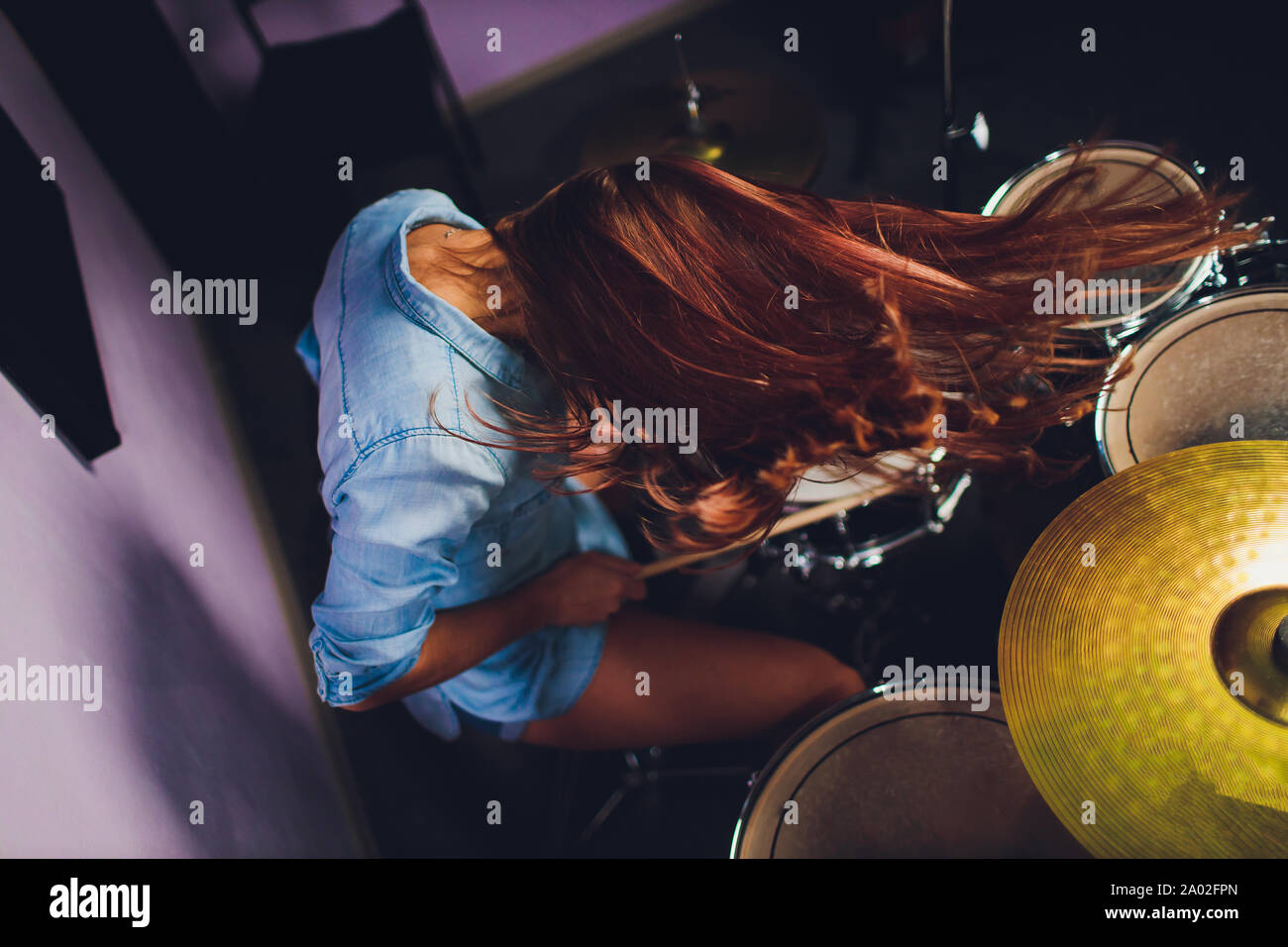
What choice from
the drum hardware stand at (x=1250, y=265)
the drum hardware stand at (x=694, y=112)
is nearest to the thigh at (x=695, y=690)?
the drum hardware stand at (x=1250, y=265)

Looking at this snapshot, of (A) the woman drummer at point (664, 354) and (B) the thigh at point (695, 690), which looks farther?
(B) the thigh at point (695, 690)

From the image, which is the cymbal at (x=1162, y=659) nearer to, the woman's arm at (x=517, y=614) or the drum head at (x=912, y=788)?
the drum head at (x=912, y=788)

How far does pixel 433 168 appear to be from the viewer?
234 centimetres

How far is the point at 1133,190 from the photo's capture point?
3.36 feet

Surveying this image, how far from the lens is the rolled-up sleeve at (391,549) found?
67 centimetres

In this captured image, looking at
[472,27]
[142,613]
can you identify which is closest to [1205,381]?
[142,613]

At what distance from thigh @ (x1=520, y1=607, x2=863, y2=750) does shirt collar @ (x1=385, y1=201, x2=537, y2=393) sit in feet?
1.45

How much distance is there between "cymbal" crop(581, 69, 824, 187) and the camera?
135cm

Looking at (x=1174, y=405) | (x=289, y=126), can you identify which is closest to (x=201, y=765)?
(x=1174, y=405)

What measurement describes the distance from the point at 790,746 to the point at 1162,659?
338mm

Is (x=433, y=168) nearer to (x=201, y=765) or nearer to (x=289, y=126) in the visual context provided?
(x=289, y=126)

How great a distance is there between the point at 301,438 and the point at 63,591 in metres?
0.88

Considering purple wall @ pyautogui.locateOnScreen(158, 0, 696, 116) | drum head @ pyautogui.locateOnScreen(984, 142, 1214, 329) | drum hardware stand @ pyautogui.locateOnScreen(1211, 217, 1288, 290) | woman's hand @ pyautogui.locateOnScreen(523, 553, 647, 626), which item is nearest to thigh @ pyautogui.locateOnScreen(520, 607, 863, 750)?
woman's hand @ pyautogui.locateOnScreen(523, 553, 647, 626)

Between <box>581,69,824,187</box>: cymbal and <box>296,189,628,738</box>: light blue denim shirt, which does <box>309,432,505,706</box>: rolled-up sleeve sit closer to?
<box>296,189,628,738</box>: light blue denim shirt
